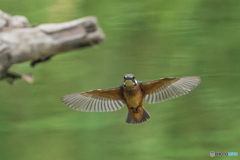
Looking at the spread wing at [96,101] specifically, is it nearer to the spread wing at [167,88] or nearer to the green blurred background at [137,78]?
the spread wing at [167,88]

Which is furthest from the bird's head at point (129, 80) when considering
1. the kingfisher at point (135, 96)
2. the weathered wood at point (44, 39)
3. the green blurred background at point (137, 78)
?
the green blurred background at point (137, 78)

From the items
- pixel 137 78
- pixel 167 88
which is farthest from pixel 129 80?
pixel 137 78

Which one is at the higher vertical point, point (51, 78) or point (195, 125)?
point (51, 78)

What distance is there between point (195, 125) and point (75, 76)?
38.1 inches

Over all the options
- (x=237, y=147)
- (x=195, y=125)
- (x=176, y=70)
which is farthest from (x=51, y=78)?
(x=237, y=147)

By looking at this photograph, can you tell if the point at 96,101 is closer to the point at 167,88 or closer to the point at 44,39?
the point at 167,88

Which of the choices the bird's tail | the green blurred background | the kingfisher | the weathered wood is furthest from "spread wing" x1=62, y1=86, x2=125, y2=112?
the green blurred background

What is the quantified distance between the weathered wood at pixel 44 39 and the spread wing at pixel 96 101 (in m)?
0.37

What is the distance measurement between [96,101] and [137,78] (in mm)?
877

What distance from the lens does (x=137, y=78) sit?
2.47 meters

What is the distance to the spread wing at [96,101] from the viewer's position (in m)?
1.57

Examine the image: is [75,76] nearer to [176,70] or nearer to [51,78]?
[51,78]

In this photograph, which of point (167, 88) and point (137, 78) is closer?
point (167, 88)

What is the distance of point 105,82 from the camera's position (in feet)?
8.14
